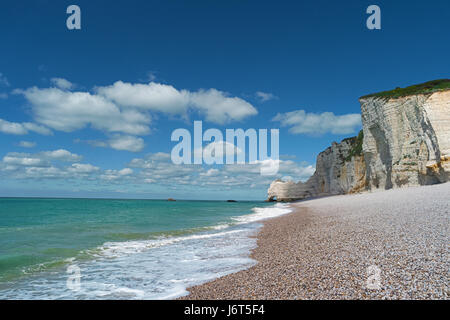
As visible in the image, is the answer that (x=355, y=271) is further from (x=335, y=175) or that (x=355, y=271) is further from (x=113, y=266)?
(x=335, y=175)

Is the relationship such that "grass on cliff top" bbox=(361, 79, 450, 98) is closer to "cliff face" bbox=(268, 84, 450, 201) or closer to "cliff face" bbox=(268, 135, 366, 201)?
"cliff face" bbox=(268, 84, 450, 201)

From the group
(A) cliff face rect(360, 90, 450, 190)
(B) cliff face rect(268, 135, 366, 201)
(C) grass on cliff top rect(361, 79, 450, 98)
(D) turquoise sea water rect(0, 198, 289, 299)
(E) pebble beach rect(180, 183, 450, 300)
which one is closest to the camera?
(E) pebble beach rect(180, 183, 450, 300)

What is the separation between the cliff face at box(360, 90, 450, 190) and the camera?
85.7ft

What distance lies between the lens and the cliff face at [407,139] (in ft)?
85.7

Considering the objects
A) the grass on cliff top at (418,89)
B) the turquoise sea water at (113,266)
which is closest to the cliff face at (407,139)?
the grass on cliff top at (418,89)

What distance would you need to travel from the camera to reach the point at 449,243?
19.4ft

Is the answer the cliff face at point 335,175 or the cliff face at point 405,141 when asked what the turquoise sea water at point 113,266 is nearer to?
the cliff face at point 405,141

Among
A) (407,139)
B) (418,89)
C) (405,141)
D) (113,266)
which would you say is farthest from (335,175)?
(113,266)

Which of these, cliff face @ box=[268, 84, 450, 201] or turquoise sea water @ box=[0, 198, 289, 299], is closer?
turquoise sea water @ box=[0, 198, 289, 299]

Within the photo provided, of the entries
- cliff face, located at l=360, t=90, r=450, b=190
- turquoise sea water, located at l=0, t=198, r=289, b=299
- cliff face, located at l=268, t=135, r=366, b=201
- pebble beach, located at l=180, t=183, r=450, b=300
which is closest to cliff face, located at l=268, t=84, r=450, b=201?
cliff face, located at l=360, t=90, r=450, b=190
